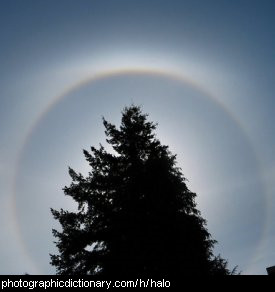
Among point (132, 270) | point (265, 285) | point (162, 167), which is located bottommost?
point (265, 285)

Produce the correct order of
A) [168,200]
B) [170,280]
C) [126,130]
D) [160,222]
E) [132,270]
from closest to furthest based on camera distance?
1. [170,280]
2. [132,270]
3. [160,222]
4. [168,200]
5. [126,130]

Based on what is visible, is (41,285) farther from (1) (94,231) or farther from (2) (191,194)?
(2) (191,194)

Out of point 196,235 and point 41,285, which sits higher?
point 196,235

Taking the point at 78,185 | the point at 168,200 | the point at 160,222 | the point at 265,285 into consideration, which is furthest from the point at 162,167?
the point at 265,285

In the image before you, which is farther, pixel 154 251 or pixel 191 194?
pixel 191 194

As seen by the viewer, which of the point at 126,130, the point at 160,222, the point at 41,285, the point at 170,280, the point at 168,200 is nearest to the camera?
the point at 41,285

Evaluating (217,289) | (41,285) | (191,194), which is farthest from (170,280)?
(191,194)

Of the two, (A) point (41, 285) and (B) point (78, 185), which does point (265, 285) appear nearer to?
(A) point (41, 285)
